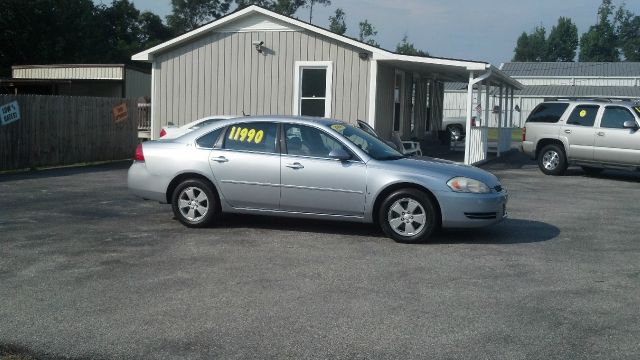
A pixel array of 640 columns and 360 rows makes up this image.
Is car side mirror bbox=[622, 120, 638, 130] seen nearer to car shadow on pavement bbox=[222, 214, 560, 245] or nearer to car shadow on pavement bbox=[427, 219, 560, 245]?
car shadow on pavement bbox=[222, 214, 560, 245]

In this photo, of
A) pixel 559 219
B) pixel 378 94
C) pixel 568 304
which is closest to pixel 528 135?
pixel 378 94

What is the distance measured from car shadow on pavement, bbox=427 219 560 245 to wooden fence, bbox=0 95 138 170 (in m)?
11.9

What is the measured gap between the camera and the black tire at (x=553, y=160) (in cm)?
1747

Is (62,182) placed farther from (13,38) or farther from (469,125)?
(13,38)

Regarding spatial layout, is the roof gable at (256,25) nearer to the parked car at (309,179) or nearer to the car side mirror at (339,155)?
the parked car at (309,179)

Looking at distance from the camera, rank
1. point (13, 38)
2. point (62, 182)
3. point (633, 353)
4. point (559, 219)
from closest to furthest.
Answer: point (633, 353) < point (559, 219) < point (62, 182) < point (13, 38)

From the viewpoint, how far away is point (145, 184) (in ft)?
31.6

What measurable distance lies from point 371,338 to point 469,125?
43.8ft

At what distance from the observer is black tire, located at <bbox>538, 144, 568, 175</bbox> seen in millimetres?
17469

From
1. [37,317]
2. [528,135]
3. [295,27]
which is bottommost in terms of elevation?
[37,317]

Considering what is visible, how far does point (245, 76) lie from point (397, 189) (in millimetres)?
10874

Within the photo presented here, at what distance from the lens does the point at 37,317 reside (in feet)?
18.8

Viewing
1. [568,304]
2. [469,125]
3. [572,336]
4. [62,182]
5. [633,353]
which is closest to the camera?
[633,353]

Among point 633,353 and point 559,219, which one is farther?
point 559,219
